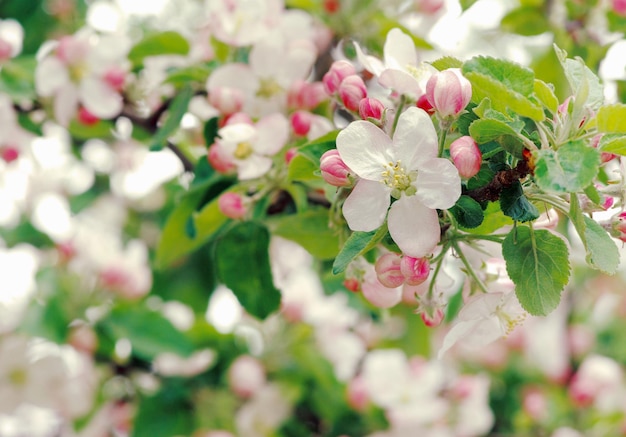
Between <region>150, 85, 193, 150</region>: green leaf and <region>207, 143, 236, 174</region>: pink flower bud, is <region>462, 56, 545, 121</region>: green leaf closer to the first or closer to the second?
<region>207, 143, 236, 174</region>: pink flower bud

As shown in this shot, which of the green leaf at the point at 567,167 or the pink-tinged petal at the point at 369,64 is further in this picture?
the pink-tinged petal at the point at 369,64

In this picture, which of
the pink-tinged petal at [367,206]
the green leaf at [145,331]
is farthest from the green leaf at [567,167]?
the green leaf at [145,331]

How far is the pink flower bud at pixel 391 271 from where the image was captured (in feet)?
2.20

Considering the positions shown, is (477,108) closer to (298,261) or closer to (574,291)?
(298,261)

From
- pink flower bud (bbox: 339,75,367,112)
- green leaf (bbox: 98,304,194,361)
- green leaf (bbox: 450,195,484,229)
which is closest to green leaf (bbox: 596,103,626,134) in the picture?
green leaf (bbox: 450,195,484,229)

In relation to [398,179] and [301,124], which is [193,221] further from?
[398,179]

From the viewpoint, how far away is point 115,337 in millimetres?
1552

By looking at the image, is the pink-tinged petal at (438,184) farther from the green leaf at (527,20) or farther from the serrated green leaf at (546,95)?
the green leaf at (527,20)

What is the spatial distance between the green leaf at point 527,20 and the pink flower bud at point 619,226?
82cm

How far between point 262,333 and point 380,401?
308 millimetres

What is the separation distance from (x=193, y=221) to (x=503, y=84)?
1.79ft

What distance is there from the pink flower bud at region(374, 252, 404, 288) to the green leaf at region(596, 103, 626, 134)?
201mm

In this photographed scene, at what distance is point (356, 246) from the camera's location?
0.63 m

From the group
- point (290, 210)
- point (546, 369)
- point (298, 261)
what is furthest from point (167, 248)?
point (546, 369)
